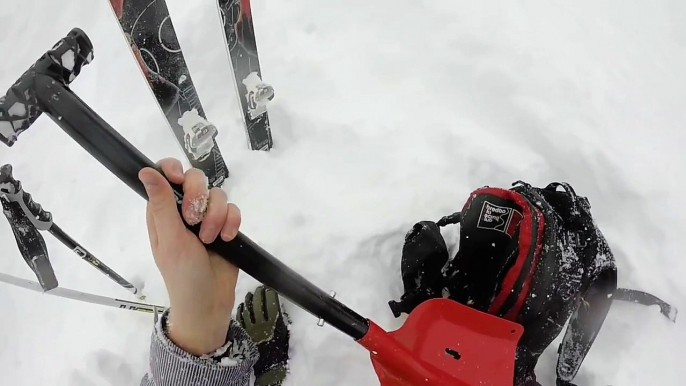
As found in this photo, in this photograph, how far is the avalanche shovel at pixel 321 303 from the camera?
1.81 ft

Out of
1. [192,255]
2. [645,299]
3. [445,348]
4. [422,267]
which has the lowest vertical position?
[645,299]

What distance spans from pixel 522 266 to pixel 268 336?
1.70ft

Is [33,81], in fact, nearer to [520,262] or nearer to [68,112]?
[68,112]

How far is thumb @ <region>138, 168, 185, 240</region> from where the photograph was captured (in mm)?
548

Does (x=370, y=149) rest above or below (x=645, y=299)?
above

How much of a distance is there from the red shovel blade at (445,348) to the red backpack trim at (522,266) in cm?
3

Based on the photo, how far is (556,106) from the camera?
1.36 meters

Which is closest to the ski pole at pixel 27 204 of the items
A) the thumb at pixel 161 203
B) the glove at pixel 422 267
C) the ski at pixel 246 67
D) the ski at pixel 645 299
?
the thumb at pixel 161 203

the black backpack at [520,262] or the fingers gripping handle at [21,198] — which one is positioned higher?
the fingers gripping handle at [21,198]

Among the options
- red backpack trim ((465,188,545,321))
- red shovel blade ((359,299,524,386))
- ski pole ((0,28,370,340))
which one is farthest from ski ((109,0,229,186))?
red backpack trim ((465,188,545,321))

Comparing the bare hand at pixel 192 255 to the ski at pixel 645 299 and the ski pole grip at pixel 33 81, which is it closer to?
the ski pole grip at pixel 33 81

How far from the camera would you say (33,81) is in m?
0.55

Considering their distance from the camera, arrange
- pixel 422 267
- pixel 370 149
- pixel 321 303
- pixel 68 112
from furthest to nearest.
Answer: pixel 370 149 → pixel 422 267 → pixel 321 303 → pixel 68 112

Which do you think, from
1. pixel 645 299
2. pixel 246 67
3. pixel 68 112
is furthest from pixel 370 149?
pixel 68 112
